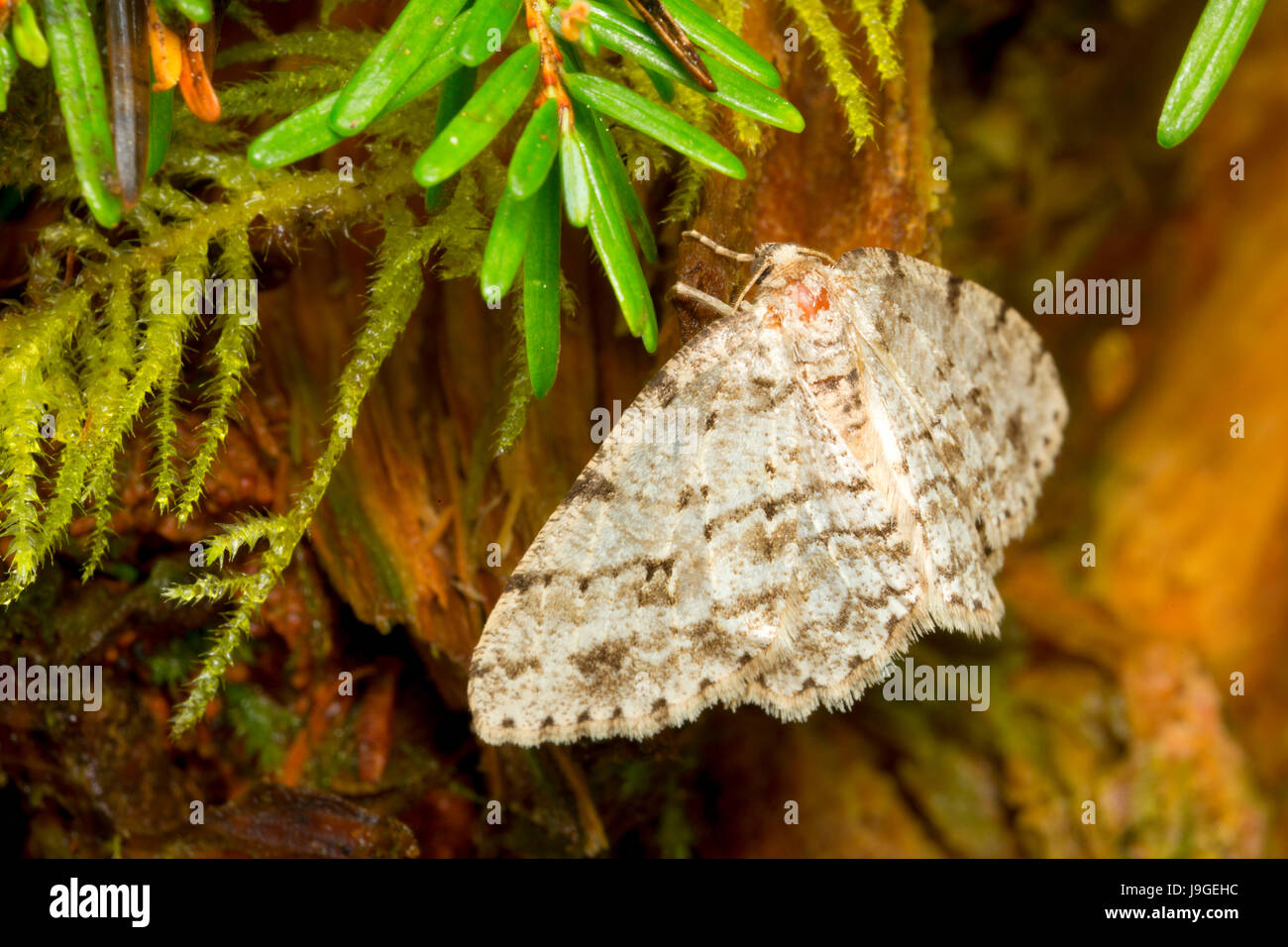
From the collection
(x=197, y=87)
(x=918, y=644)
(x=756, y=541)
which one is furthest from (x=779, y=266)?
(x=918, y=644)

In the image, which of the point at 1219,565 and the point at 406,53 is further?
the point at 1219,565

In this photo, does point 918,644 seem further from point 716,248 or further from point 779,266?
point 716,248

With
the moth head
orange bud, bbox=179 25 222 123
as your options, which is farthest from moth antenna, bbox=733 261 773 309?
orange bud, bbox=179 25 222 123

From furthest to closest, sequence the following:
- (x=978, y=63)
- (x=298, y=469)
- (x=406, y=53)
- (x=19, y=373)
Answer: (x=978, y=63) → (x=298, y=469) → (x=19, y=373) → (x=406, y=53)

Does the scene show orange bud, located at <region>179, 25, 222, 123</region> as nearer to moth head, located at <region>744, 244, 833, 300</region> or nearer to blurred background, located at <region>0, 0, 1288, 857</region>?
blurred background, located at <region>0, 0, 1288, 857</region>

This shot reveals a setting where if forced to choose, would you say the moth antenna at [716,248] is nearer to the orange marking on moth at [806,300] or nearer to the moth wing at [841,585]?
the orange marking on moth at [806,300]

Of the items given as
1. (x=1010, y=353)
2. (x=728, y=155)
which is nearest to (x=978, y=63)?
(x=1010, y=353)
